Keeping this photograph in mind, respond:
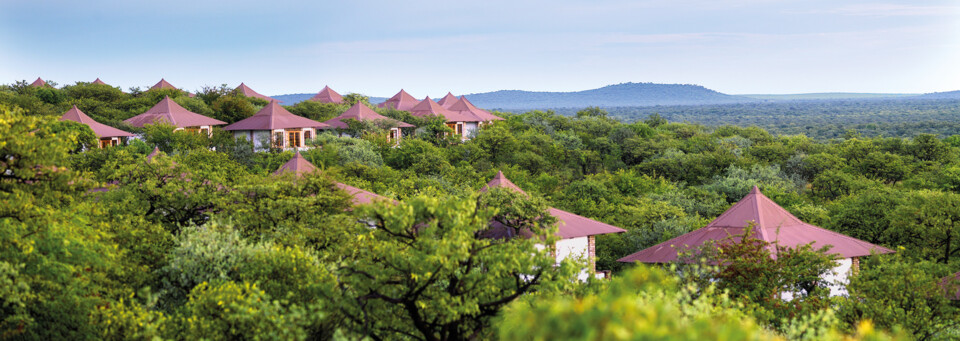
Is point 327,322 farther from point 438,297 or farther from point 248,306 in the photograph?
point 438,297

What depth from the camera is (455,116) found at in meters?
72.2

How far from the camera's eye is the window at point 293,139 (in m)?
54.7

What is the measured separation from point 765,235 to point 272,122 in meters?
39.5

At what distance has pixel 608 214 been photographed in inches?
1588

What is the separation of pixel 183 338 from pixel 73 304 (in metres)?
2.65

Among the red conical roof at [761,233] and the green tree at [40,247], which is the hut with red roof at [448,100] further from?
the green tree at [40,247]

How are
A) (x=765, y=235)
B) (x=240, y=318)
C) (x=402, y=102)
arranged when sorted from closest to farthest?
(x=240, y=318) → (x=765, y=235) → (x=402, y=102)

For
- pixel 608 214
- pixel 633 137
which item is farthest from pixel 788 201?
pixel 633 137

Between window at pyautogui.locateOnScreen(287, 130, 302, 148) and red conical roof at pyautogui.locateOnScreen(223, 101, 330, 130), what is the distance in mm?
752

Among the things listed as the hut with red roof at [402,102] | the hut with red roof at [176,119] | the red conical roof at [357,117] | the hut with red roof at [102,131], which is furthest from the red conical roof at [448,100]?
the hut with red roof at [102,131]

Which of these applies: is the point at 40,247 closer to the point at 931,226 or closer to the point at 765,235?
the point at 765,235

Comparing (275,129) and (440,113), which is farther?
(440,113)

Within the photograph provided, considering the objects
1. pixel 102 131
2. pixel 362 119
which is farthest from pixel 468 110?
pixel 102 131

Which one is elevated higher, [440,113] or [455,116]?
[440,113]
